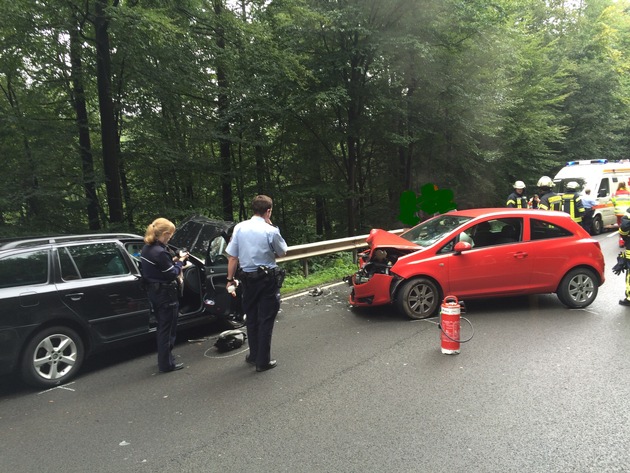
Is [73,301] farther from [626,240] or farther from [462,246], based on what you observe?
[626,240]

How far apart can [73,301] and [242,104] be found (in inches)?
376

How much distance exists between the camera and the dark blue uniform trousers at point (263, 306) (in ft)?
15.1

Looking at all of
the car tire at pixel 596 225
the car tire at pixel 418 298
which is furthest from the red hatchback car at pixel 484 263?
the car tire at pixel 596 225

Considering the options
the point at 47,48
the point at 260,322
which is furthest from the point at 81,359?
the point at 47,48

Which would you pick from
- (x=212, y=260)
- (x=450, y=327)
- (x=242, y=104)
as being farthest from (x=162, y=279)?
(x=242, y=104)

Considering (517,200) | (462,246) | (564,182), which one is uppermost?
(564,182)

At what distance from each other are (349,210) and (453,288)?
10177 mm

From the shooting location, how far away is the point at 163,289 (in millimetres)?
4613

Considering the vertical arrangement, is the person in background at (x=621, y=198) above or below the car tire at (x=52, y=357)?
above

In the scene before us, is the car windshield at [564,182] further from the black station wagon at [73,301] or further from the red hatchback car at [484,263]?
the black station wagon at [73,301]

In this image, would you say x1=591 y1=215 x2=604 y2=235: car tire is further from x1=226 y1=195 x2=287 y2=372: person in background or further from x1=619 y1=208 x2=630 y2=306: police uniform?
x1=226 y1=195 x2=287 y2=372: person in background

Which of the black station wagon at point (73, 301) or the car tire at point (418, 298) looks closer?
the black station wagon at point (73, 301)

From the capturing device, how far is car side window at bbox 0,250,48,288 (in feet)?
13.6

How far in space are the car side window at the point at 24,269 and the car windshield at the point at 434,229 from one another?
16.5ft
